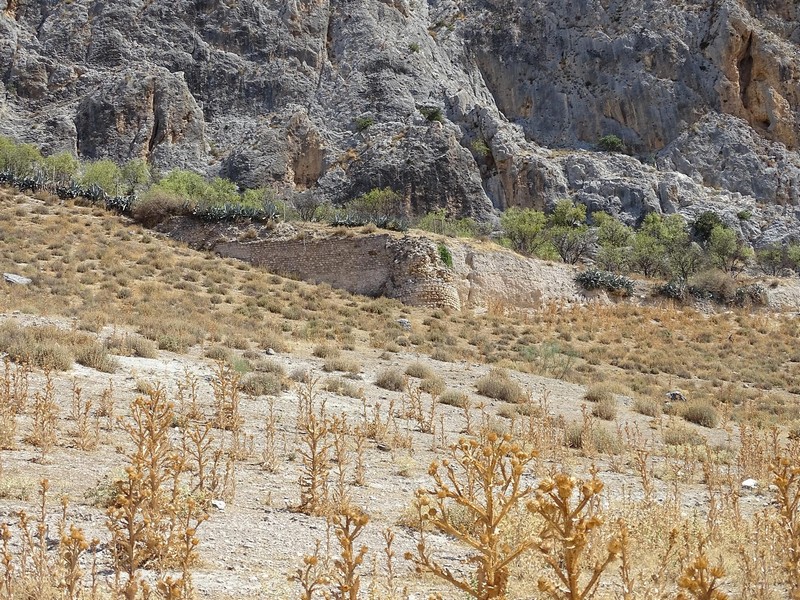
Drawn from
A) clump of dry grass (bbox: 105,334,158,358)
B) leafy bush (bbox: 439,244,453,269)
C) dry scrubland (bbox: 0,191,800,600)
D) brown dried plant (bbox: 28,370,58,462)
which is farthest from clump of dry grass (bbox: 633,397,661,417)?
leafy bush (bbox: 439,244,453,269)

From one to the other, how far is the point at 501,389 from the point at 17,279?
1337 centimetres

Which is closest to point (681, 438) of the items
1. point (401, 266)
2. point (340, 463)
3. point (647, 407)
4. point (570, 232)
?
point (647, 407)

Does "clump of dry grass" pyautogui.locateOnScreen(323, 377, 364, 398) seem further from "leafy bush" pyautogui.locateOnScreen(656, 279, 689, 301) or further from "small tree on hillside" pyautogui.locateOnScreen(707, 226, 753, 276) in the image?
"small tree on hillside" pyautogui.locateOnScreen(707, 226, 753, 276)

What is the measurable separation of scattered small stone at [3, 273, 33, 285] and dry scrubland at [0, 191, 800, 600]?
563 millimetres

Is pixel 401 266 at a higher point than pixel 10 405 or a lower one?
higher

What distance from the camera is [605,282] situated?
2697 centimetres

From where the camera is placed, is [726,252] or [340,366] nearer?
[340,366]

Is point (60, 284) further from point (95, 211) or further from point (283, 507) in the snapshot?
point (283, 507)

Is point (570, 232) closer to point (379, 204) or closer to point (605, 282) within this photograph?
point (379, 204)

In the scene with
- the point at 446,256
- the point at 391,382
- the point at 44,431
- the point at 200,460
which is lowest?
the point at 44,431

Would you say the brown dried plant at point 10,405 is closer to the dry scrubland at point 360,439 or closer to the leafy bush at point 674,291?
the dry scrubland at point 360,439

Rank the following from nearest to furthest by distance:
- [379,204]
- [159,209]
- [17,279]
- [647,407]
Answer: [647,407], [17,279], [159,209], [379,204]

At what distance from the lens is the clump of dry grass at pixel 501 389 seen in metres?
11.8

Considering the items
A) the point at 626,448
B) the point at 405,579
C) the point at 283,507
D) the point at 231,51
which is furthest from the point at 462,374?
the point at 231,51
